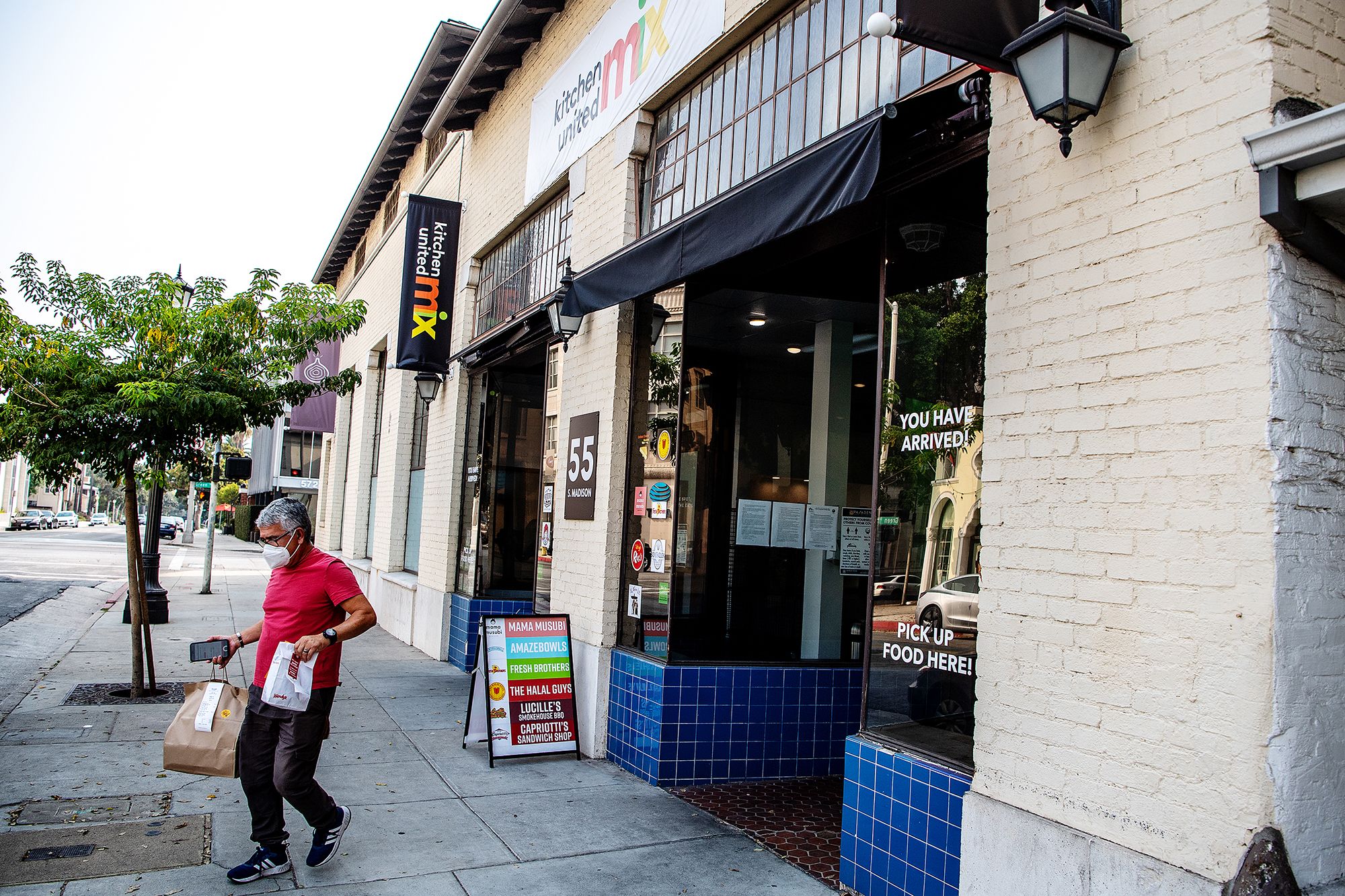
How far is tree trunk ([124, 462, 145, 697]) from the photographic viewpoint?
7.86m

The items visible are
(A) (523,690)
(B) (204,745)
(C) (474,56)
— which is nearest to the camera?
(B) (204,745)

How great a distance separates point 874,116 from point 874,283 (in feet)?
9.63

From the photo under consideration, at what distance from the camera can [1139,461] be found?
3.36 m

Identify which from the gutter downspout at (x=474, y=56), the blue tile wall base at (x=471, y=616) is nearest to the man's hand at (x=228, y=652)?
the blue tile wall base at (x=471, y=616)

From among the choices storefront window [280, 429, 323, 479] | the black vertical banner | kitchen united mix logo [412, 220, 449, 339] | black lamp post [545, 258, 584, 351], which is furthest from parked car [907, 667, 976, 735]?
storefront window [280, 429, 323, 479]

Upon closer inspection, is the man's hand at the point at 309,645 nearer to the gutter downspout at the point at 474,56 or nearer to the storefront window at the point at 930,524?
the storefront window at the point at 930,524

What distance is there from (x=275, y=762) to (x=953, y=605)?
10.8ft

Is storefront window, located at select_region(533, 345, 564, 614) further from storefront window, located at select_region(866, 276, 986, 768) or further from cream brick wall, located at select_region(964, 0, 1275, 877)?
cream brick wall, located at select_region(964, 0, 1275, 877)

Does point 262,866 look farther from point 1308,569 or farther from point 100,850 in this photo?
point 1308,569

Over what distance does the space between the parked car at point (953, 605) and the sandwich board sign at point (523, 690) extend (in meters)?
3.43

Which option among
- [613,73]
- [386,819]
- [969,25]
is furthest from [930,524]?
[613,73]

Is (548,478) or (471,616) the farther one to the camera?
(471,616)

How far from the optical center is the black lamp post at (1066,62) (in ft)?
10.8

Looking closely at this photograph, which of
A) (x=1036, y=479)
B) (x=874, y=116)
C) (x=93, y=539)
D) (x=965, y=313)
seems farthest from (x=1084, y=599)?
(x=93, y=539)
